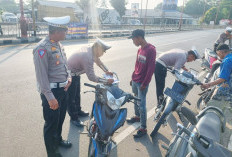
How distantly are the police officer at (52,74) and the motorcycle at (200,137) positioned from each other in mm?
1500

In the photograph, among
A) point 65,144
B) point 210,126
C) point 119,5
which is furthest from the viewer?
point 119,5

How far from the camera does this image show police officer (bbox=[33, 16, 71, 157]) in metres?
2.21

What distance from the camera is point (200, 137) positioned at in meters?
1.38

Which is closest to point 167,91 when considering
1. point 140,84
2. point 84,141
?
point 140,84

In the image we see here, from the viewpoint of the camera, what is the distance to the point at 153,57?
10.3 ft

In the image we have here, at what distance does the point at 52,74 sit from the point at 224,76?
2.91 meters

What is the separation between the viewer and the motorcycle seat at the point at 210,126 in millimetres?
2189

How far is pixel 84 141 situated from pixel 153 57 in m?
1.83

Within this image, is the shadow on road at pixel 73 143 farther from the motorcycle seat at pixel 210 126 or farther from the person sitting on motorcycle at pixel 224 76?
the person sitting on motorcycle at pixel 224 76

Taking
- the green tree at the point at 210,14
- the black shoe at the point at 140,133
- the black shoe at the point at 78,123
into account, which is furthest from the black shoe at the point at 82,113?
the green tree at the point at 210,14

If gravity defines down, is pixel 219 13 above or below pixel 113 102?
above

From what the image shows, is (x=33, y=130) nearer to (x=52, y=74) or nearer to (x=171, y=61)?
(x=52, y=74)

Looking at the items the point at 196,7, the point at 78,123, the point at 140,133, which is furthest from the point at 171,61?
the point at 196,7

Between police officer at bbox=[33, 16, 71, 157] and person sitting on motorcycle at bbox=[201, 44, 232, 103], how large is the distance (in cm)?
235
